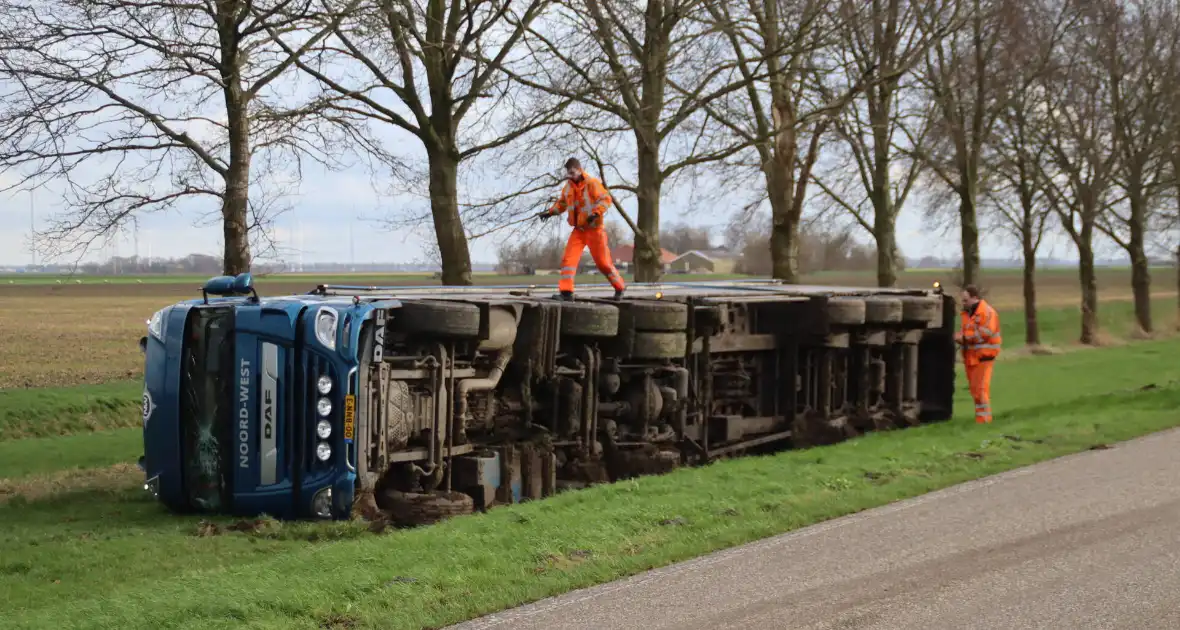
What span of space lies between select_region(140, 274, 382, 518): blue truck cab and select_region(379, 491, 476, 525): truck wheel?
0.58m

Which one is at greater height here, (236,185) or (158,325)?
(236,185)

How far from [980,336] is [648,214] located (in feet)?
20.6

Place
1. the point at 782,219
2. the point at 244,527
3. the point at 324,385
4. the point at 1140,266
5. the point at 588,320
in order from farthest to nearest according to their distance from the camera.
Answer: the point at 1140,266, the point at 782,219, the point at 588,320, the point at 324,385, the point at 244,527

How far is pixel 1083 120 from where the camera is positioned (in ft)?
110

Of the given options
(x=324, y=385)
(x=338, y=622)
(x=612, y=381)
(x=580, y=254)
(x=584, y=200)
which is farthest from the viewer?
(x=580, y=254)

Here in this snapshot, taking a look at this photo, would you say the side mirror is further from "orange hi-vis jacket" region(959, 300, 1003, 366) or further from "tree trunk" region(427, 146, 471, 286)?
"orange hi-vis jacket" region(959, 300, 1003, 366)

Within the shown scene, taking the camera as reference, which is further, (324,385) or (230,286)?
(230,286)

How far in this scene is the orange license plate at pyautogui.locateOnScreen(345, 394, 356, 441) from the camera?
8.97 metres

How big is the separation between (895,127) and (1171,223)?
19.7m

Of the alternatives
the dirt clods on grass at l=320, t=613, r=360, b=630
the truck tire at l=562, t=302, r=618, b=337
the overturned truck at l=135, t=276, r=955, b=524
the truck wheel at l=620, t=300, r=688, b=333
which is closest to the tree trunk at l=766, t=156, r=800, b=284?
the overturned truck at l=135, t=276, r=955, b=524

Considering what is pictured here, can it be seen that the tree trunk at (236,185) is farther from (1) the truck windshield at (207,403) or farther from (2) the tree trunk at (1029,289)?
(2) the tree trunk at (1029,289)

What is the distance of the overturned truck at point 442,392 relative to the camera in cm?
912

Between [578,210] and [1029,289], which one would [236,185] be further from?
[1029,289]

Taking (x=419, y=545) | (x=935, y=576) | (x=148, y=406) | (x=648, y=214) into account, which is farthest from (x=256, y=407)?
(x=648, y=214)
